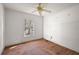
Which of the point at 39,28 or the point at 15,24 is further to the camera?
the point at 39,28

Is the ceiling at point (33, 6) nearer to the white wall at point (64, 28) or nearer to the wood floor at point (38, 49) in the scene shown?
the white wall at point (64, 28)

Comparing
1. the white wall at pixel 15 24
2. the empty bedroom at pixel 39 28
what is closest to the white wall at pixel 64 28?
the empty bedroom at pixel 39 28

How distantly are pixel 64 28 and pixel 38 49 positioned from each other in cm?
62

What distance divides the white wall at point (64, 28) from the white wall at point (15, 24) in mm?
241

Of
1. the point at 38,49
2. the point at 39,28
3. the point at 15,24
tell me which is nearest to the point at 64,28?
the point at 39,28

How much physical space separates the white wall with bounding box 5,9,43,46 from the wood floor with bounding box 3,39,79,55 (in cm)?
10

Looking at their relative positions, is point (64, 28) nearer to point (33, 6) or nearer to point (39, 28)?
point (39, 28)

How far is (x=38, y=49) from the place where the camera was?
1.25 m

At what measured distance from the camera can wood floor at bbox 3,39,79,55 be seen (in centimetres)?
117

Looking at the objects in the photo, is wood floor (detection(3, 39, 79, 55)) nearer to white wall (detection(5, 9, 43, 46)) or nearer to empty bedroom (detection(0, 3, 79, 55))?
empty bedroom (detection(0, 3, 79, 55))

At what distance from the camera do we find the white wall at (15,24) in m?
1.14

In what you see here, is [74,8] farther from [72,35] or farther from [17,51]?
[17,51]
